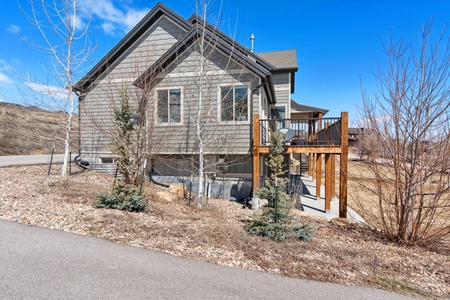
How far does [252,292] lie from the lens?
9.65ft

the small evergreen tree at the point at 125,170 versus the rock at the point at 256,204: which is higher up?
the small evergreen tree at the point at 125,170

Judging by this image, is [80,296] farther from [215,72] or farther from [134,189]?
[215,72]

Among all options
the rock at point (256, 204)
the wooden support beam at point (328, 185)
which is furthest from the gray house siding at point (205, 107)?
the wooden support beam at point (328, 185)

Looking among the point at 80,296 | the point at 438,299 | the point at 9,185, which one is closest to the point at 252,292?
the point at 80,296

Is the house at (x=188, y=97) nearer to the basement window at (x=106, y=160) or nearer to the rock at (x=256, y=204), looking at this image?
the basement window at (x=106, y=160)

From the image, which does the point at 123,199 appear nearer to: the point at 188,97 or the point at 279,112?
the point at 188,97

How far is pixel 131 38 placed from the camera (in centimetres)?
1109

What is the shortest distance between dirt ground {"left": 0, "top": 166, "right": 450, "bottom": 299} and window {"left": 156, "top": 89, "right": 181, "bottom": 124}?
13.9ft

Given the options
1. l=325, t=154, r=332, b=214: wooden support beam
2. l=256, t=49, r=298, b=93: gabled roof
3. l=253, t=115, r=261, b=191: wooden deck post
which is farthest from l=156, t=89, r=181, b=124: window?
l=325, t=154, r=332, b=214: wooden support beam

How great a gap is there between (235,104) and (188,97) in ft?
6.33

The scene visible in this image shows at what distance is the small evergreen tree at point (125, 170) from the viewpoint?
5898 millimetres

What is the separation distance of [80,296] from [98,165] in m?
9.83

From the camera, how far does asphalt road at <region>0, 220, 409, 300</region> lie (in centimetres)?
278

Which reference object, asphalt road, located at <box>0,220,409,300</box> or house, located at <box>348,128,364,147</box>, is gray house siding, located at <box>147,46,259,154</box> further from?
asphalt road, located at <box>0,220,409,300</box>
